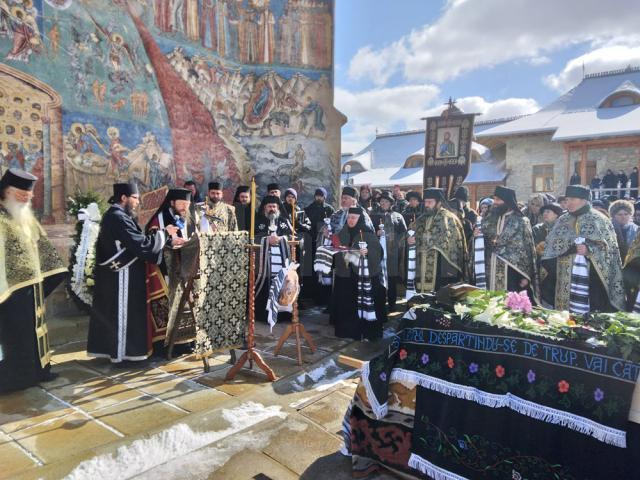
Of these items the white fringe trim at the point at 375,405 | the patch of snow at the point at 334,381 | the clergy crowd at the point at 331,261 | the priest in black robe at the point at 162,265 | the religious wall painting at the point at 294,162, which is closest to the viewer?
the white fringe trim at the point at 375,405

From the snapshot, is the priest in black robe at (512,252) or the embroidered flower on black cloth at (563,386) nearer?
the embroidered flower on black cloth at (563,386)

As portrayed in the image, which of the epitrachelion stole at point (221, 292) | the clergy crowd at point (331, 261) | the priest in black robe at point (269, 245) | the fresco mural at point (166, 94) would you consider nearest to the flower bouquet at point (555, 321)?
the clergy crowd at point (331, 261)

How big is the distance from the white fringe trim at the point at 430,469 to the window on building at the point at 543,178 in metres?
21.4

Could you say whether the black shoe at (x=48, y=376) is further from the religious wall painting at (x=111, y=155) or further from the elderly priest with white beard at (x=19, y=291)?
the religious wall painting at (x=111, y=155)

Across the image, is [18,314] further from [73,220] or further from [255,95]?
[255,95]

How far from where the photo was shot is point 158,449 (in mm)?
3453

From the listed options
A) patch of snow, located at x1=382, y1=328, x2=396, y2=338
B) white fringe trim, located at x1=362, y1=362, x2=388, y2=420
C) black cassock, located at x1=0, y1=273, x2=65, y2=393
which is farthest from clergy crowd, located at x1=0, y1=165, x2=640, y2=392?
white fringe trim, located at x1=362, y1=362, x2=388, y2=420

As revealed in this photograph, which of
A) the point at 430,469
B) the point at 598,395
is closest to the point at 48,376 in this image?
the point at 430,469

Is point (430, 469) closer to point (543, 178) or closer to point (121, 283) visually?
point (121, 283)

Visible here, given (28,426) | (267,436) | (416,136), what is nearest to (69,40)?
(28,426)

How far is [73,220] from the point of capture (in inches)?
295

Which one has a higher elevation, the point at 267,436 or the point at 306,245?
the point at 306,245

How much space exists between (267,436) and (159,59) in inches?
311

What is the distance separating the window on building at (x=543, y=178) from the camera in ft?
70.0
